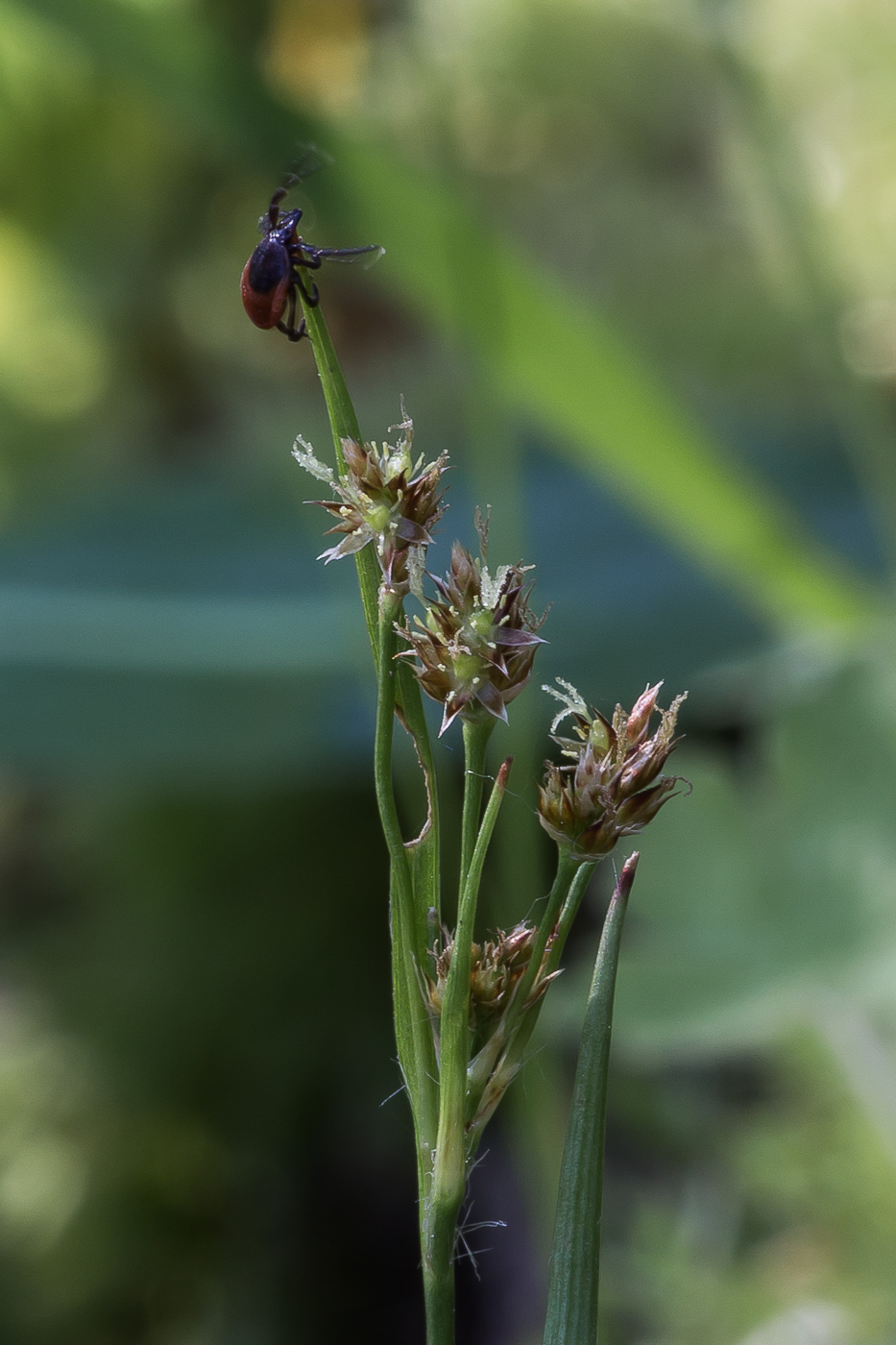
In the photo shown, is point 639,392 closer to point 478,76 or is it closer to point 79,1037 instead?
point 478,76

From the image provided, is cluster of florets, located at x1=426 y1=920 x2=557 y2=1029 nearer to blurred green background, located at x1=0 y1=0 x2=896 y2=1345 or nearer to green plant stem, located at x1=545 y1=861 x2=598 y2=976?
green plant stem, located at x1=545 y1=861 x2=598 y2=976

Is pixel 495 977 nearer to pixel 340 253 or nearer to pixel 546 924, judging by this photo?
pixel 546 924

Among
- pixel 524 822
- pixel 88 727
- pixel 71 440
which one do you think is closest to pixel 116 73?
pixel 524 822

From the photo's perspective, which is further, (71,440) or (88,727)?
(71,440)

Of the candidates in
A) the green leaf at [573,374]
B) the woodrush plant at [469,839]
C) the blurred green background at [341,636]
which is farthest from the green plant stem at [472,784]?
the blurred green background at [341,636]

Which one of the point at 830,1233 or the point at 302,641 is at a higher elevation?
the point at 302,641

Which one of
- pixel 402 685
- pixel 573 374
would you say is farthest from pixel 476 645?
pixel 573 374

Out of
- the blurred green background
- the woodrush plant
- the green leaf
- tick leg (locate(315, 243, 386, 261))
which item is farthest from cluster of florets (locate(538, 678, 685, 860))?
the blurred green background
